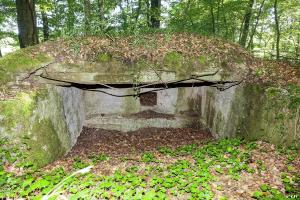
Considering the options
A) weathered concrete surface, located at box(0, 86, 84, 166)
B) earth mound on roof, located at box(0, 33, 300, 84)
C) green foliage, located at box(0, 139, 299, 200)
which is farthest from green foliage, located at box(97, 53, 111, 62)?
green foliage, located at box(0, 139, 299, 200)

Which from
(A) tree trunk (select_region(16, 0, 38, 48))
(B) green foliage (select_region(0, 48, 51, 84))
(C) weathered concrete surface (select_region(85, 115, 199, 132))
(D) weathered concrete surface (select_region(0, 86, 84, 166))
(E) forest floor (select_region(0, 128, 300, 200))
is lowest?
(C) weathered concrete surface (select_region(85, 115, 199, 132))

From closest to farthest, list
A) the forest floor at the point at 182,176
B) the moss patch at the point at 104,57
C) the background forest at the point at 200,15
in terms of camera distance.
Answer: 1. the forest floor at the point at 182,176
2. the moss patch at the point at 104,57
3. the background forest at the point at 200,15

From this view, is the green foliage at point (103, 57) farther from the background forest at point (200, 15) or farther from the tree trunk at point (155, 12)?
the tree trunk at point (155, 12)

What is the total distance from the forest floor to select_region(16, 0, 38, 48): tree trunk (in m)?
5.66

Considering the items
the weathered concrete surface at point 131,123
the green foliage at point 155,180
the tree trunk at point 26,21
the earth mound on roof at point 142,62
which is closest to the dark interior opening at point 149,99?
the weathered concrete surface at point 131,123

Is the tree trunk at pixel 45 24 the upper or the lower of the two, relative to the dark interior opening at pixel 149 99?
upper

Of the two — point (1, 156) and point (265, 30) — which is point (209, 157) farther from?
point (265, 30)

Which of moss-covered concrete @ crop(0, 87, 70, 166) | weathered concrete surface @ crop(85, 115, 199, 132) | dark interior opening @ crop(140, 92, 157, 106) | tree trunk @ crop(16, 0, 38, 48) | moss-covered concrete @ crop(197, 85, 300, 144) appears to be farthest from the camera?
dark interior opening @ crop(140, 92, 157, 106)

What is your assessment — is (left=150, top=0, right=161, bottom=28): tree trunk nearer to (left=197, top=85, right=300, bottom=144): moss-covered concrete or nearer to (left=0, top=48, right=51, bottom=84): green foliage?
(left=197, top=85, right=300, bottom=144): moss-covered concrete

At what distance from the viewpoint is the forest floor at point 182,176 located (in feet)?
12.0

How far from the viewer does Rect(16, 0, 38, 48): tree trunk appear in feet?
29.2

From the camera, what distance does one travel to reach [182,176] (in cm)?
446

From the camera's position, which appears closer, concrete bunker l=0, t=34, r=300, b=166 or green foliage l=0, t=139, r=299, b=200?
green foliage l=0, t=139, r=299, b=200

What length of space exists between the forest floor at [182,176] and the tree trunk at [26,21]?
566 cm
